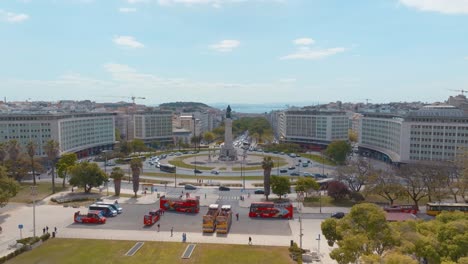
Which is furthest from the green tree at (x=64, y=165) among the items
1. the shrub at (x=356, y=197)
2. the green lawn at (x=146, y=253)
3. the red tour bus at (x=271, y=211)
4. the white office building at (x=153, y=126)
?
→ the white office building at (x=153, y=126)

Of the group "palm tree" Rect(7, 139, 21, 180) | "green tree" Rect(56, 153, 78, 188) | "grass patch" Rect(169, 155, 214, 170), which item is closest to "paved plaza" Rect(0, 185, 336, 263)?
"green tree" Rect(56, 153, 78, 188)

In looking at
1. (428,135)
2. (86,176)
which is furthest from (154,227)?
(428,135)

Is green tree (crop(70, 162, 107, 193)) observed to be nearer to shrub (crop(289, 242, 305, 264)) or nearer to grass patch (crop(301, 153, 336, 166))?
shrub (crop(289, 242, 305, 264))

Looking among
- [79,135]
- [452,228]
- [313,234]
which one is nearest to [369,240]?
[452,228]

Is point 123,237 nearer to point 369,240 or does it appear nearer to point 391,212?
point 369,240

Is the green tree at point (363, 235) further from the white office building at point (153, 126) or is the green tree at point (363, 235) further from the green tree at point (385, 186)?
the white office building at point (153, 126)

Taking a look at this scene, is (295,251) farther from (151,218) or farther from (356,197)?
(356,197)
